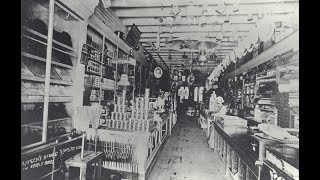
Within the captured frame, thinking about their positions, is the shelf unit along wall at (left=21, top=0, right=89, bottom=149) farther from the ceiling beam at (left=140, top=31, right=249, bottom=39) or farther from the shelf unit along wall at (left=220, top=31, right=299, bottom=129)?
the shelf unit along wall at (left=220, top=31, right=299, bottom=129)

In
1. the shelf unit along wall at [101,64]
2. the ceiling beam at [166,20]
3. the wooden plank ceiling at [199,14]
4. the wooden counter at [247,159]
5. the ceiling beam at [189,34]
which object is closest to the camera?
the wooden counter at [247,159]

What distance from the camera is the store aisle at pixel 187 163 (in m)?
3.94

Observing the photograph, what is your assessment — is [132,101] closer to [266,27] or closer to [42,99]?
[42,99]

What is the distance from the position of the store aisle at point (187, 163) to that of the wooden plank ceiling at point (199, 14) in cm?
276

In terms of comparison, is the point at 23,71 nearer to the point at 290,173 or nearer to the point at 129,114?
the point at 129,114

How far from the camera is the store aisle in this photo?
12.9 ft

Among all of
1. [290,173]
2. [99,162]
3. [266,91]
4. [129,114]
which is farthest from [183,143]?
[290,173]

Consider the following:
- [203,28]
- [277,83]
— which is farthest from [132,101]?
[277,83]

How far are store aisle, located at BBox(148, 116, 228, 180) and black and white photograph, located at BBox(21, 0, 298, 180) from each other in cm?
2

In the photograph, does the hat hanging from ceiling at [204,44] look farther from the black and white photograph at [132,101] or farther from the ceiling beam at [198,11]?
the ceiling beam at [198,11]

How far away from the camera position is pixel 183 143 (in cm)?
670

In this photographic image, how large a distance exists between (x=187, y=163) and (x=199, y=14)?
295 cm

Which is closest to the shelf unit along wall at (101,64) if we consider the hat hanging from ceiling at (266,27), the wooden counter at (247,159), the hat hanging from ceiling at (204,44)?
the hat hanging from ceiling at (204,44)
